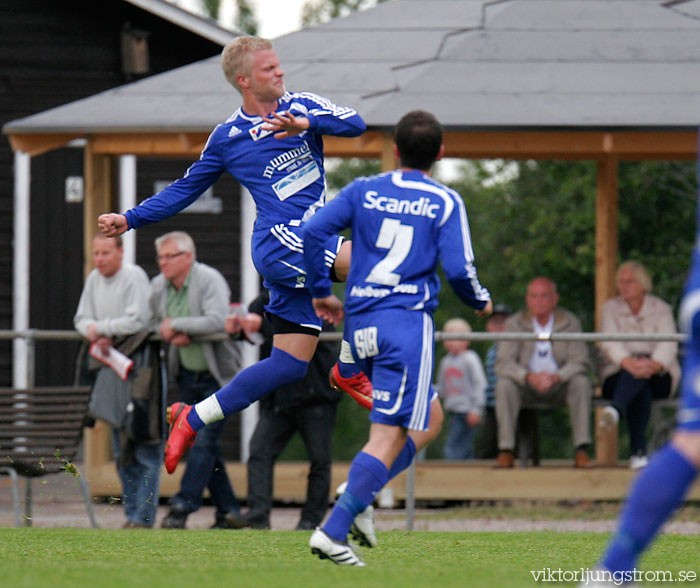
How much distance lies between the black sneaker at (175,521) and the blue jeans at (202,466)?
0.03m

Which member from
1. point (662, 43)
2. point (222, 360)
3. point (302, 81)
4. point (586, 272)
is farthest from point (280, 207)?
point (586, 272)

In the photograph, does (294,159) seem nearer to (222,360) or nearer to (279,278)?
(279,278)

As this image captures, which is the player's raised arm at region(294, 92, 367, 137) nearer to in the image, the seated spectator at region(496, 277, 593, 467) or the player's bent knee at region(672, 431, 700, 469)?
the player's bent knee at region(672, 431, 700, 469)

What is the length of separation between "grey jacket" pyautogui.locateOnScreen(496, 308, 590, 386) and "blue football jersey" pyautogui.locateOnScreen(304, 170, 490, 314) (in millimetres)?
5831

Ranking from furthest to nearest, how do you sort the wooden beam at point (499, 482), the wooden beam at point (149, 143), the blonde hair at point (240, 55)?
the wooden beam at point (149, 143) → the wooden beam at point (499, 482) → the blonde hair at point (240, 55)

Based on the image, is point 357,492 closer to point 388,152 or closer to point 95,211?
point 388,152

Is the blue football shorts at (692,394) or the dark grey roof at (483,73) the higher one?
the dark grey roof at (483,73)

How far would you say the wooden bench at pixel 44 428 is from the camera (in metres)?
10.0

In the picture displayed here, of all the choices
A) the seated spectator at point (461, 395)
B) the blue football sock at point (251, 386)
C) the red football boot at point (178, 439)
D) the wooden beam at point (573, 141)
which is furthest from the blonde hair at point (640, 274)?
the red football boot at point (178, 439)

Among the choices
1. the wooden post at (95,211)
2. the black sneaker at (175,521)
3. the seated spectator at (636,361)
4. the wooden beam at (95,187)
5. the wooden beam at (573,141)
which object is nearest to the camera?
the black sneaker at (175,521)

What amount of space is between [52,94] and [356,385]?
31.7ft

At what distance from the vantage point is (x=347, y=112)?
682cm

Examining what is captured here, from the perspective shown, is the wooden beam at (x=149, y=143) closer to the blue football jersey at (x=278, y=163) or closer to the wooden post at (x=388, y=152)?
the wooden post at (x=388, y=152)

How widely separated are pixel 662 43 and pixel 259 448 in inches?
213
